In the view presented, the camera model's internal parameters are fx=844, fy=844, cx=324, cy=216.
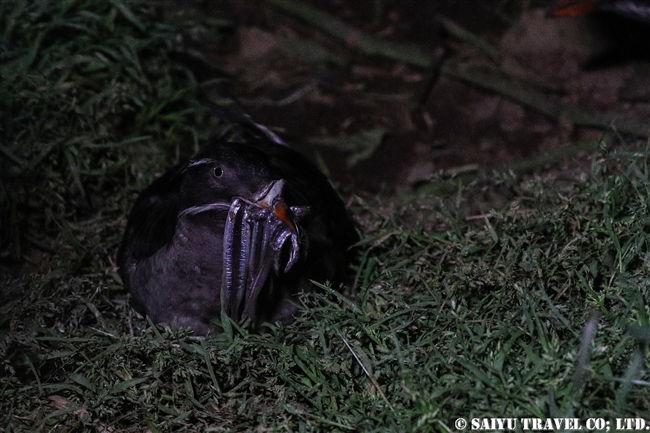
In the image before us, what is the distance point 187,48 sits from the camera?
5.42 meters

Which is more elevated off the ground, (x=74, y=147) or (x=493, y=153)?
(x=74, y=147)

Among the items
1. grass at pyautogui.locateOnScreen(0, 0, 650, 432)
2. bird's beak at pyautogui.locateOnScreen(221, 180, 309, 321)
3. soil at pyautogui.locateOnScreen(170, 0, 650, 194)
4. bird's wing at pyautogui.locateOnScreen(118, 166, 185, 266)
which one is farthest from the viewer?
soil at pyautogui.locateOnScreen(170, 0, 650, 194)

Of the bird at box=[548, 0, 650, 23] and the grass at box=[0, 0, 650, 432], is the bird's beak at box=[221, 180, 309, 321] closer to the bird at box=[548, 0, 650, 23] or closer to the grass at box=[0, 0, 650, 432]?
the grass at box=[0, 0, 650, 432]

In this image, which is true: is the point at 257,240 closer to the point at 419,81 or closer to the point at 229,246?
the point at 229,246

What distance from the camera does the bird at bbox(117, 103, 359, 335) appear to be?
10.0 feet

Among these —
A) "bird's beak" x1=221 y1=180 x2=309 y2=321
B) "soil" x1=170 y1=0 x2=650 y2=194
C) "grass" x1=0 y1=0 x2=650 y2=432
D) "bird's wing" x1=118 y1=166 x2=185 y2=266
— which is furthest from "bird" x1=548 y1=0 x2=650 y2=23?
"bird's beak" x1=221 y1=180 x2=309 y2=321

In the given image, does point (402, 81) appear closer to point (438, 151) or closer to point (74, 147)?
point (438, 151)

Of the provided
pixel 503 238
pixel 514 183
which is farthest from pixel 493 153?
pixel 503 238

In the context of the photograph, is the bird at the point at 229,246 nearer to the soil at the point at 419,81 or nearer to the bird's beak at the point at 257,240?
the bird's beak at the point at 257,240

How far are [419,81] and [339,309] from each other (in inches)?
115

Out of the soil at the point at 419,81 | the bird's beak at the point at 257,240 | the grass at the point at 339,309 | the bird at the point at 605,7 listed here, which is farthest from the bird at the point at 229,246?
the bird at the point at 605,7

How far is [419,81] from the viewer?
5.72 metres

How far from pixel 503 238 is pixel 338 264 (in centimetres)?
70

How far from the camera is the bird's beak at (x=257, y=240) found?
302cm
